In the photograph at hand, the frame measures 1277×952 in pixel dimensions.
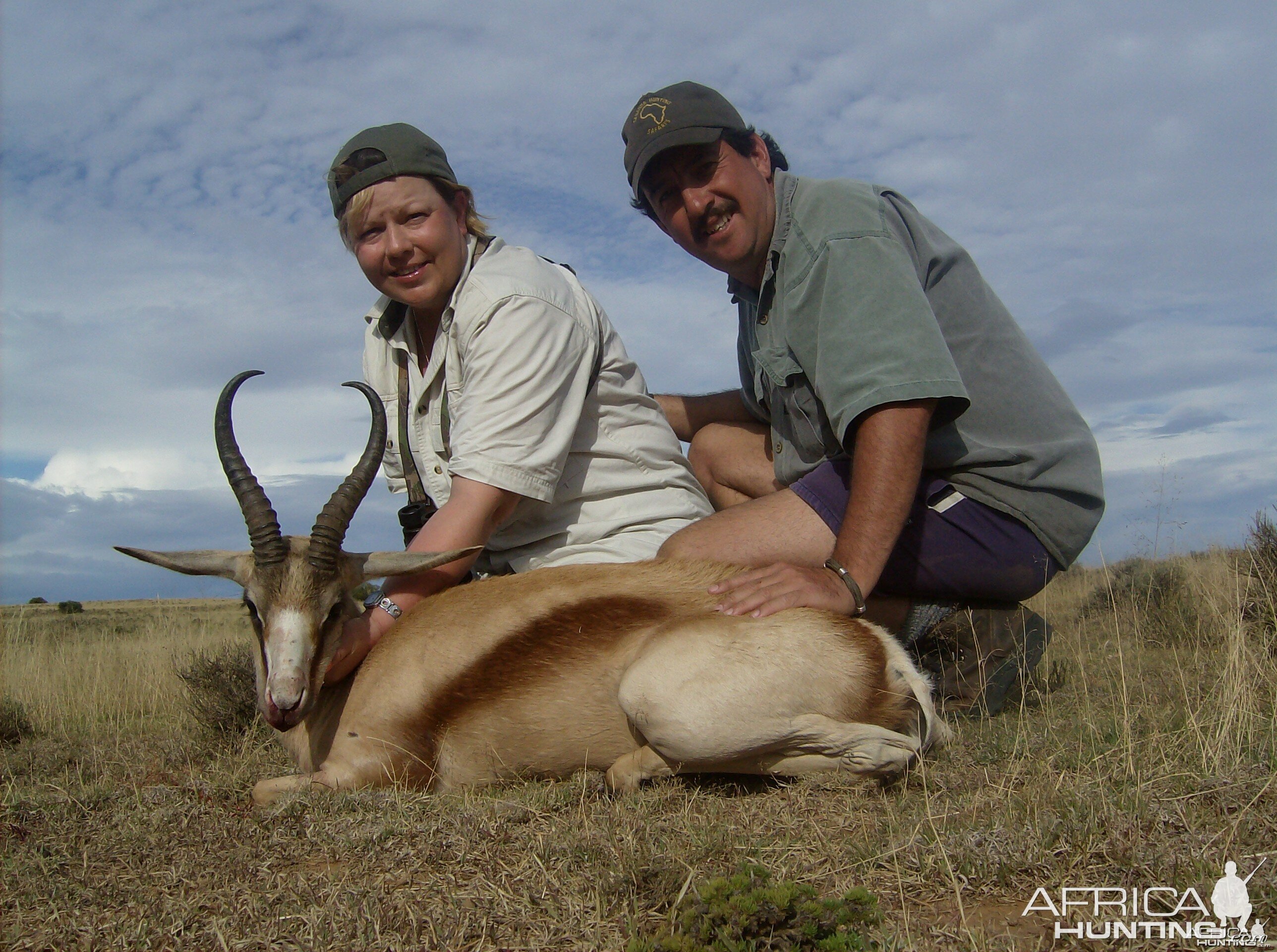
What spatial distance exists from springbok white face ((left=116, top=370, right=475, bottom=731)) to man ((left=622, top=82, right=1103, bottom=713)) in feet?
5.32

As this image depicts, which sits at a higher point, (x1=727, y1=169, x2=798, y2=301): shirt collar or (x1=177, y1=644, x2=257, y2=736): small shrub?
(x1=727, y1=169, x2=798, y2=301): shirt collar

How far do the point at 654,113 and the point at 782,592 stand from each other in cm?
281

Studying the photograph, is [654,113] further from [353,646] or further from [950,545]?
[353,646]

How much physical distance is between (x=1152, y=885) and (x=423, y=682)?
2871mm

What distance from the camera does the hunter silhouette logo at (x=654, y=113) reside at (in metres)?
5.05

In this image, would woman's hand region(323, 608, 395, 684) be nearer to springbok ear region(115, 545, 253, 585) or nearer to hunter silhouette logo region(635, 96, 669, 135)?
springbok ear region(115, 545, 253, 585)

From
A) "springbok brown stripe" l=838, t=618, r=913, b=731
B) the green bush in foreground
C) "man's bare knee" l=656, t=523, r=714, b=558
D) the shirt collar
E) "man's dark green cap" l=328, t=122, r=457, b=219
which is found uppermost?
"man's dark green cap" l=328, t=122, r=457, b=219

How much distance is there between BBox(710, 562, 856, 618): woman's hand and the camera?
390 cm

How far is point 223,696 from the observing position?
6.46m

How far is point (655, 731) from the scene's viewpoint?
145 inches

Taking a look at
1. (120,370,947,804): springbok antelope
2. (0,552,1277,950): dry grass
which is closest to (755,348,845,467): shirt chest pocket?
(120,370,947,804): springbok antelope

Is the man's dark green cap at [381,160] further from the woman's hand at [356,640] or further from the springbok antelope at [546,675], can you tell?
the woman's hand at [356,640]

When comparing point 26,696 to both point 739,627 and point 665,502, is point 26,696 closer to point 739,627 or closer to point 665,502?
point 665,502

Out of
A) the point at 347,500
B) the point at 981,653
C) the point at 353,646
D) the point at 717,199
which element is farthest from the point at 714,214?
the point at 353,646
